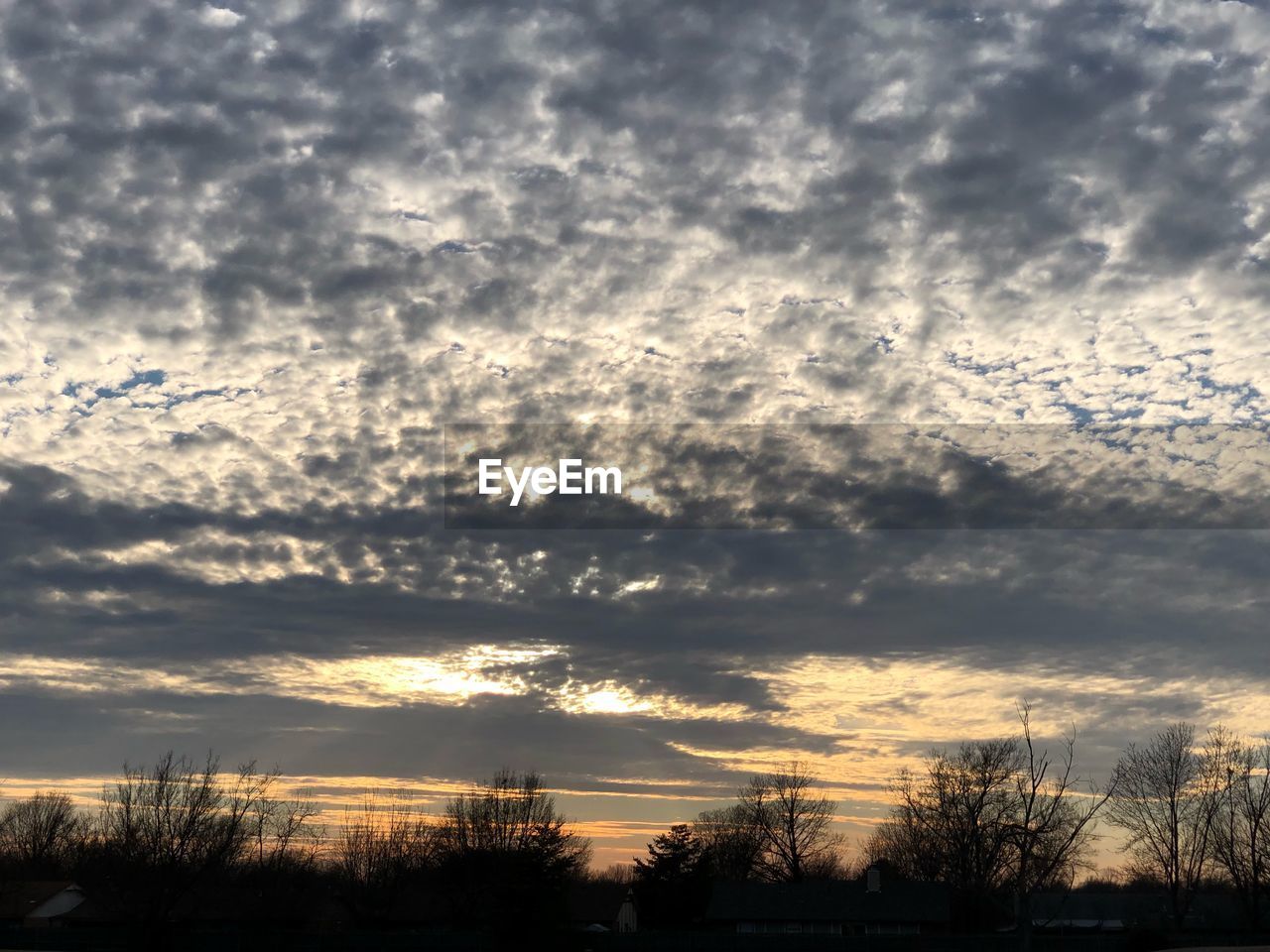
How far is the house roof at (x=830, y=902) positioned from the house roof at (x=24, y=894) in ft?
200

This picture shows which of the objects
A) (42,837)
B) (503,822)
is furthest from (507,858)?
(42,837)

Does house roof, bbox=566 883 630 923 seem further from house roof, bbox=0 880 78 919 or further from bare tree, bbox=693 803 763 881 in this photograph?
house roof, bbox=0 880 78 919

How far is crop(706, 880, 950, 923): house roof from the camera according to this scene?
94.6 m

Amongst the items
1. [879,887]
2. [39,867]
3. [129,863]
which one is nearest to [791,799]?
[879,887]

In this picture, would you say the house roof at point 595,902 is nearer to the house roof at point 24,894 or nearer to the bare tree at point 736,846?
the bare tree at point 736,846

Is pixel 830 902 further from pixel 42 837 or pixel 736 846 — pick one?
pixel 42 837

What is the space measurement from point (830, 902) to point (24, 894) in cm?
7281

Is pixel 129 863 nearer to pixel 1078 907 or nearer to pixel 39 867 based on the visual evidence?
pixel 39 867

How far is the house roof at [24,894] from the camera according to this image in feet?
340

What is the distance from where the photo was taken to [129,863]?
82188 millimetres

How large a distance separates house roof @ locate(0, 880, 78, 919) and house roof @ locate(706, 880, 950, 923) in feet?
200

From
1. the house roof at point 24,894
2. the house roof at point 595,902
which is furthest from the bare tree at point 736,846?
the house roof at point 24,894

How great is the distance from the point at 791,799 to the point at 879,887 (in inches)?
1128

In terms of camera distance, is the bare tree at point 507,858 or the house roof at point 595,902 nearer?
the bare tree at point 507,858
